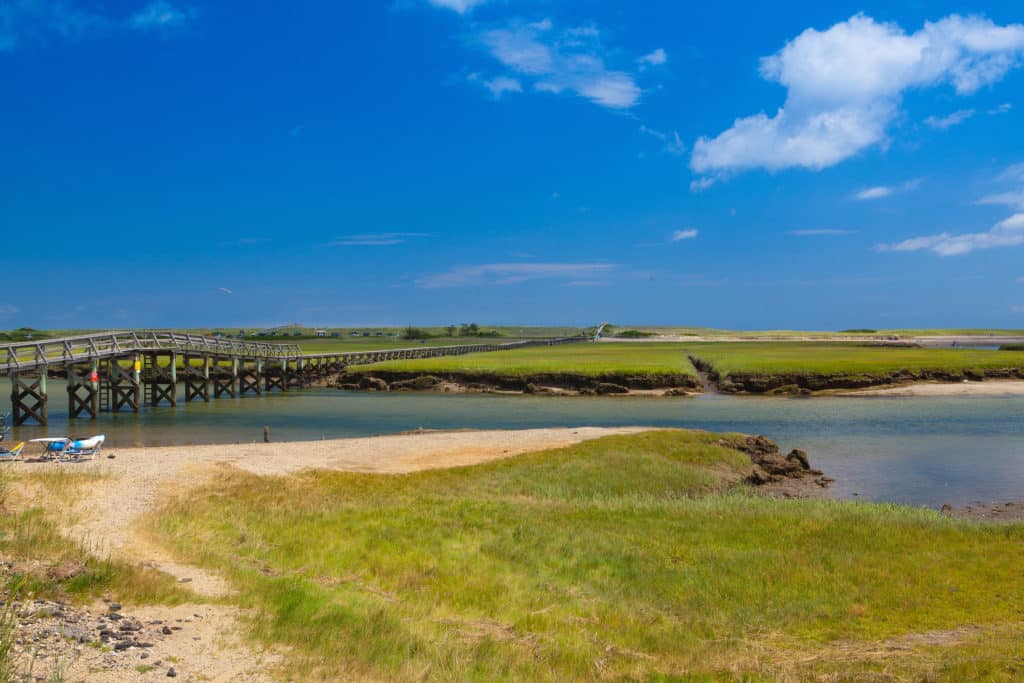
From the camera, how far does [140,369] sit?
57.2 metres

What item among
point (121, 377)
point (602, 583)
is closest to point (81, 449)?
point (602, 583)

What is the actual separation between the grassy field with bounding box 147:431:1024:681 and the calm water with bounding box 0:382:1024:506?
945 centimetres

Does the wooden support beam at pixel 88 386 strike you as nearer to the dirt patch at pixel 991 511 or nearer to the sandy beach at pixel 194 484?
the sandy beach at pixel 194 484

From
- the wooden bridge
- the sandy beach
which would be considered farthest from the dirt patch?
the wooden bridge

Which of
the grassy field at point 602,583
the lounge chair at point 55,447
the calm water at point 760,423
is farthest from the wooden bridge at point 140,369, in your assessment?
the grassy field at point 602,583

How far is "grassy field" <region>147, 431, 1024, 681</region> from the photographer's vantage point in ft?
32.7

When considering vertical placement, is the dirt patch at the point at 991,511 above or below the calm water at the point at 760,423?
below

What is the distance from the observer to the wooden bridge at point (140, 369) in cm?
4244

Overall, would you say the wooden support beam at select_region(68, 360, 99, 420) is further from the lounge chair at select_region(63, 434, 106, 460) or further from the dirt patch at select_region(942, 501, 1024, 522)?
the dirt patch at select_region(942, 501, 1024, 522)

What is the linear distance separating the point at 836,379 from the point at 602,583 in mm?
57911

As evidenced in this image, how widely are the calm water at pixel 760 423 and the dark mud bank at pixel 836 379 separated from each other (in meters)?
5.45

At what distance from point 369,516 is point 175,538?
180 inches

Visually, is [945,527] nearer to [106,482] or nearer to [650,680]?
[650,680]

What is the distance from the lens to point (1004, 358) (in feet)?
258
